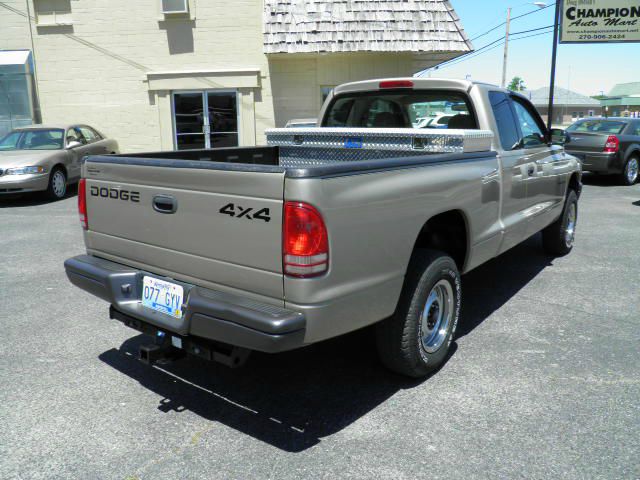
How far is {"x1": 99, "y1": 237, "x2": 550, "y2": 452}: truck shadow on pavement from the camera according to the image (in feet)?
10.4

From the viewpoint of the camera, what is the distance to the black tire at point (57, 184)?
1133 centimetres

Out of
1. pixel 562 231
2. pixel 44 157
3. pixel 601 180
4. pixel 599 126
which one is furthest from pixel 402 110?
pixel 601 180

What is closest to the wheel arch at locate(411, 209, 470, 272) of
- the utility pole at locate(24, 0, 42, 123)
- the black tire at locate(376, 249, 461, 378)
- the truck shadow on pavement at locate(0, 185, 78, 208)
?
the black tire at locate(376, 249, 461, 378)

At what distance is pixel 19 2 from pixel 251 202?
54.2 ft

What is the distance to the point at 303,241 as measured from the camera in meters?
2.62

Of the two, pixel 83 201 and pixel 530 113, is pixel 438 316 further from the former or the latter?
pixel 530 113

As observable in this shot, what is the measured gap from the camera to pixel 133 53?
15.8m

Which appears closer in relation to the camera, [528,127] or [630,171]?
[528,127]

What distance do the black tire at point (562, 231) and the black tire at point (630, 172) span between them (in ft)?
26.5

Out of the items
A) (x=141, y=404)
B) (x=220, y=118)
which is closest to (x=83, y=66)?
(x=220, y=118)

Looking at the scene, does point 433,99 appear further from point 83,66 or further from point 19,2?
point 19,2

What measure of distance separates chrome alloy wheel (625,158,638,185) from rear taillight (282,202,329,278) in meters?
13.4

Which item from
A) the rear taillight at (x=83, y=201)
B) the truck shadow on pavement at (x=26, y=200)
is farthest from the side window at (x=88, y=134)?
the rear taillight at (x=83, y=201)

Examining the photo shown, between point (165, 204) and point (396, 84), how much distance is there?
2618 millimetres
